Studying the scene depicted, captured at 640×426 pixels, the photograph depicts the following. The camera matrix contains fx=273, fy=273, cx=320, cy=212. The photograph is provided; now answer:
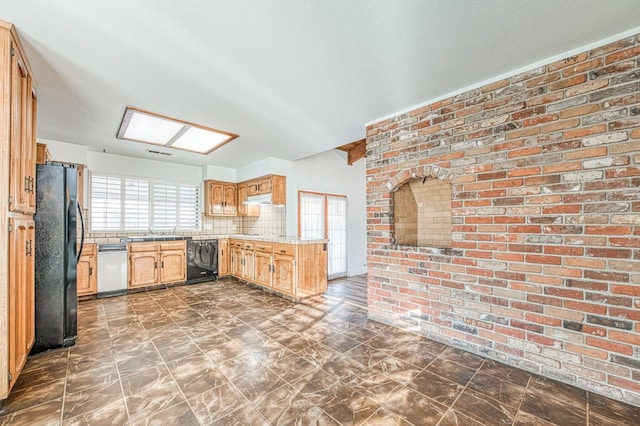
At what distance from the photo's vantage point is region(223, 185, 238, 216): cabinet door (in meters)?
6.05

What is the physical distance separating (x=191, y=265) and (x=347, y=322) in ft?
11.3

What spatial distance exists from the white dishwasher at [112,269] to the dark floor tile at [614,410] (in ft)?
18.7

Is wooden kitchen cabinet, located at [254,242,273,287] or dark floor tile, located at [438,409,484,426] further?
wooden kitchen cabinet, located at [254,242,273,287]

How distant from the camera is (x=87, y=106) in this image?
2.98m

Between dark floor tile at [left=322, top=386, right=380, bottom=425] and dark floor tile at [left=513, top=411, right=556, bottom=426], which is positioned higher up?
dark floor tile at [left=322, top=386, right=380, bottom=425]

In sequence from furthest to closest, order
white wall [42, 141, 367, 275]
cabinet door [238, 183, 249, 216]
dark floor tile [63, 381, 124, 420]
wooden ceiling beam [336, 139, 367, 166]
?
cabinet door [238, 183, 249, 216] < wooden ceiling beam [336, 139, 367, 166] < white wall [42, 141, 367, 275] < dark floor tile [63, 381, 124, 420]

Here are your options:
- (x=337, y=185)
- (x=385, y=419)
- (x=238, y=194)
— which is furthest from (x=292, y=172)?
(x=385, y=419)

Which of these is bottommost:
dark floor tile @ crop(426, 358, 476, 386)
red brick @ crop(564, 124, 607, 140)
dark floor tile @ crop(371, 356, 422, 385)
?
dark floor tile @ crop(426, 358, 476, 386)

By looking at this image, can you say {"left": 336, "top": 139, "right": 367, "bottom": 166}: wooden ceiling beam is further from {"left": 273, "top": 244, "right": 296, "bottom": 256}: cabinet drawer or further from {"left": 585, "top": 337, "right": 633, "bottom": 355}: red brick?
{"left": 585, "top": 337, "right": 633, "bottom": 355}: red brick

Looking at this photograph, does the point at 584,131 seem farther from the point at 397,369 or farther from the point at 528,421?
the point at 397,369

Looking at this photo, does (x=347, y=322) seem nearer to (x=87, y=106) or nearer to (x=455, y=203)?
(x=455, y=203)

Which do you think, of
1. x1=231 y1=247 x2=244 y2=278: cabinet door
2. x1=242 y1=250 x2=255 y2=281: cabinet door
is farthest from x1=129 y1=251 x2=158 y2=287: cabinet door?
x1=242 y1=250 x2=255 y2=281: cabinet door

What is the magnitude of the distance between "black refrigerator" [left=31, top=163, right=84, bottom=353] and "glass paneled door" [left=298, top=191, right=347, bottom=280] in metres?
3.51

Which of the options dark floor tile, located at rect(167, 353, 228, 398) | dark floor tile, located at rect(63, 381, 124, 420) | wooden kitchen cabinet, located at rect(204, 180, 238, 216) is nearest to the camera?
dark floor tile, located at rect(63, 381, 124, 420)
